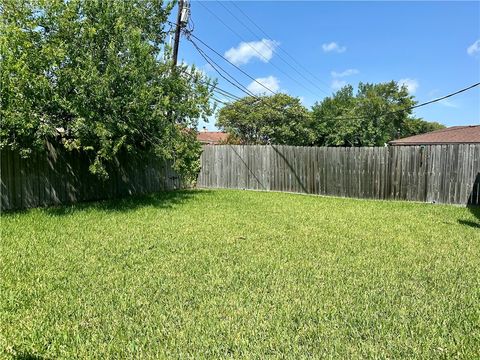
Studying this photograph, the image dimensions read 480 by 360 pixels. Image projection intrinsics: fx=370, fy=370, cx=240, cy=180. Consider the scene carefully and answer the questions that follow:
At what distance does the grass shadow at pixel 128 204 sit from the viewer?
7985mm

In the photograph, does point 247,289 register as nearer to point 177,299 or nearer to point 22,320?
point 177,299

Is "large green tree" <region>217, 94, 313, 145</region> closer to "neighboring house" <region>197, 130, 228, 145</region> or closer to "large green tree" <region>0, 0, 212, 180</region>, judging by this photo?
"neighboring house" <region>197, 130, 228, 145</region>

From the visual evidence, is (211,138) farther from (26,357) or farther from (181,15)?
(26,357)

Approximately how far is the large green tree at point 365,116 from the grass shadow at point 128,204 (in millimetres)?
21641

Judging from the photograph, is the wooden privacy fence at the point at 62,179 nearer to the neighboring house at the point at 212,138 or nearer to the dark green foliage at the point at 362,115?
the neighboring house at the point at 212,138

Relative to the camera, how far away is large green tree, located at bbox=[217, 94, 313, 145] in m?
28.4

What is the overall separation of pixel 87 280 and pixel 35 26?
588cm

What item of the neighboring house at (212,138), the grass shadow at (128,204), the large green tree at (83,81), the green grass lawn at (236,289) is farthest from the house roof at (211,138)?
the green grass lawn at (236,289)

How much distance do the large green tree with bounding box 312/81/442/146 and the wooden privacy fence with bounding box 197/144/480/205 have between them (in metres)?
18.2

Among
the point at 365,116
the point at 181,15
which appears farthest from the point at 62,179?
the point at 365,116

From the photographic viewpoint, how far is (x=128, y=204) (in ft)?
29.6

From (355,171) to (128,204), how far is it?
652 centimetres

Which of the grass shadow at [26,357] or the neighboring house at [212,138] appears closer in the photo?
the grass shadow at [26,357]

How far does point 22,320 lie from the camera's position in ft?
9.93
